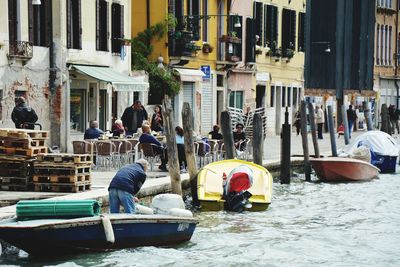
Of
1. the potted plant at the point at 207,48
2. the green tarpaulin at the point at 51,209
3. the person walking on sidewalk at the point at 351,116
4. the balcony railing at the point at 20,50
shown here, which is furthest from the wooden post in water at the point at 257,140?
the person walking on sidewalk at the point at 351,116

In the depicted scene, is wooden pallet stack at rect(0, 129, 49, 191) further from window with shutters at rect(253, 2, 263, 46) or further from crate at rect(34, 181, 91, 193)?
window with shutters at rect(253, 2, 263, 46)

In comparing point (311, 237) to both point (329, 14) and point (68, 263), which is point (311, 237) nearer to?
point (68, 263)

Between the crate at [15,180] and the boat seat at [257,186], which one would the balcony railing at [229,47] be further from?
the crate at [15,180]

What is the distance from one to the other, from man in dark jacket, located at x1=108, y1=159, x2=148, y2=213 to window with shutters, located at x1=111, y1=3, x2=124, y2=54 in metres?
16.3

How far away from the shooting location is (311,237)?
20.2 m

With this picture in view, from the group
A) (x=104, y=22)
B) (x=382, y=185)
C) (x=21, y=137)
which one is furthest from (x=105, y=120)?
(x=21, y=137)

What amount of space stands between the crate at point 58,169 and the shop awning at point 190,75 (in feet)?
59.2

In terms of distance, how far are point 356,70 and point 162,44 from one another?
74.6 ft

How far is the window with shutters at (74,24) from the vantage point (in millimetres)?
31297

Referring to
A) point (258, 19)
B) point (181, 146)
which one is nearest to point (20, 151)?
point (181, 146)

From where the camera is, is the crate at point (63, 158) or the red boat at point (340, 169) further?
the red boat at point (340, 169)

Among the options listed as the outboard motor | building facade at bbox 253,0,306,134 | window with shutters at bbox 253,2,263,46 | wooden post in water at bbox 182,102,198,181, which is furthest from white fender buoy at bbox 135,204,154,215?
window with shutters at bbox 253,2,263,46

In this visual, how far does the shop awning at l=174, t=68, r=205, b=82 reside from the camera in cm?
3888

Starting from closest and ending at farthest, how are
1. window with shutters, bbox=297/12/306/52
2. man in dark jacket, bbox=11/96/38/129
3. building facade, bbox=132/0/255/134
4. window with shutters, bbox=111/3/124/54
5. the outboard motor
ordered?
1. the outboard motor
2. man in dark jacket, bbox=11/96/38/129
3. window with shutters, bbox=111/3/124/54
4. building facade, bbox=132/0/255/134
5. window with shutters, bbox=297/12/306/52
